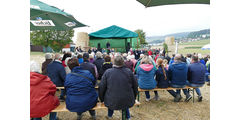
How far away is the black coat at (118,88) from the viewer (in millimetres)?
2293

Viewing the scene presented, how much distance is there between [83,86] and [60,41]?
103 ft

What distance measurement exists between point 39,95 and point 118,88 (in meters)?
1.26

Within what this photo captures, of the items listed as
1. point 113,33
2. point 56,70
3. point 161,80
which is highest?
point 113,33

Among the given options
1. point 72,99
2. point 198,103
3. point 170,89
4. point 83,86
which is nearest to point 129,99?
point 83,86

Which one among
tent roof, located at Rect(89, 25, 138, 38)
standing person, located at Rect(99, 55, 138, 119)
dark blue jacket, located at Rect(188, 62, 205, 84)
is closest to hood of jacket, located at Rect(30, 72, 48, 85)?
standing person, located at Rect(99, 55, 138, 119)

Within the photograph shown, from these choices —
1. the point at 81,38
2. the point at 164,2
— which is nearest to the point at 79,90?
the point at 164,2

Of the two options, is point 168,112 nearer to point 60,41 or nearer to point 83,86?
point 83,86

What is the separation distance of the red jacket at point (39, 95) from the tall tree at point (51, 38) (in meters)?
28.4

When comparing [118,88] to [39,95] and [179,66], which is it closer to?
[39,95]

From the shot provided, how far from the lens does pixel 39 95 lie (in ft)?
6.97

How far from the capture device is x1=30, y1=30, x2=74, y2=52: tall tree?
27641mm

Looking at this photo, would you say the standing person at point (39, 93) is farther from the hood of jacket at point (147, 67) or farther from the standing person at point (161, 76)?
the standing person at point (161, 76)

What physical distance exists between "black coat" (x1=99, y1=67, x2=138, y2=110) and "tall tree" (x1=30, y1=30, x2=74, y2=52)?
28774 mm

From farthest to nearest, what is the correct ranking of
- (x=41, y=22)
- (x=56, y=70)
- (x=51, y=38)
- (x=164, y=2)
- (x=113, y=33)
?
(x=51, y=38), (x=113, y=33), (x=41, y=22), (x=56, y=70), (x=164, y=2)
